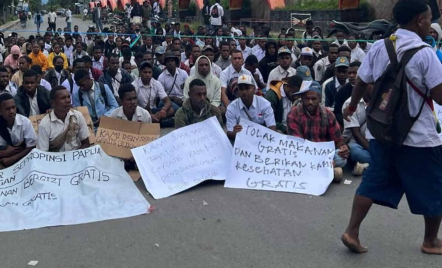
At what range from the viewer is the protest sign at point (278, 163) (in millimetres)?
5863

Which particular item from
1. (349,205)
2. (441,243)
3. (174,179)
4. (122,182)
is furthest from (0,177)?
(441,243)

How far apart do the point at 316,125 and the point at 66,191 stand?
8.82 feet

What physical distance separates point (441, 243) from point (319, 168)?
6.22ft

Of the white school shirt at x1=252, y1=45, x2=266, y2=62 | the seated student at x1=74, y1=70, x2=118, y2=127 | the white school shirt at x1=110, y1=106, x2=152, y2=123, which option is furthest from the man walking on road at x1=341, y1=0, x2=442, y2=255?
the white school shirt at x1=252, y1=45, x2=266, y2=62

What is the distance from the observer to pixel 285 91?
773cm

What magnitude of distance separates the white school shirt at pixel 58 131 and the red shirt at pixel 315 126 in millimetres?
2319

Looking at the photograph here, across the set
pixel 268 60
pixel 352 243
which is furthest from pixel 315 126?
pixel 268 60

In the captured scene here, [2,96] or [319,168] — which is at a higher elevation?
[2,96]

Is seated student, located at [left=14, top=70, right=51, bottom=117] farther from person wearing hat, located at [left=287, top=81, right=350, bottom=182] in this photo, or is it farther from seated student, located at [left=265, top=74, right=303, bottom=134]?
person wearing hat, located at [left=287, top=81, right=350, bottom=182]

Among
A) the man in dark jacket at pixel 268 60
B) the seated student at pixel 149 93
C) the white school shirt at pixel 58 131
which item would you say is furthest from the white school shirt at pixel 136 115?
the man in dark jacket at pixel 268 60

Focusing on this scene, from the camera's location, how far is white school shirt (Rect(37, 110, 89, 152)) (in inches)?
248

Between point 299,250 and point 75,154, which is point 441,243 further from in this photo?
point 75,154

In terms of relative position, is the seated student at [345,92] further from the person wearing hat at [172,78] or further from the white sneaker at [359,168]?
the person wearing hat at [172,78]

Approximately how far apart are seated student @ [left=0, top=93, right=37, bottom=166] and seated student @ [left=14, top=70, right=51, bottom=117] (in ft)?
3.83
